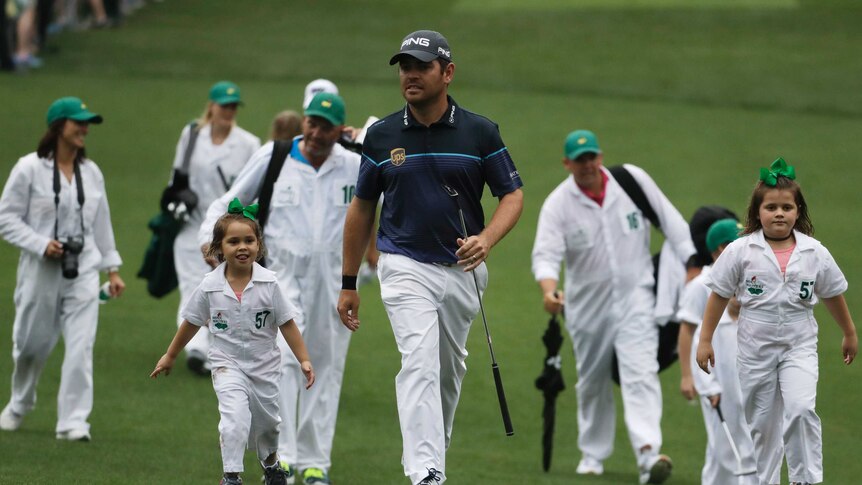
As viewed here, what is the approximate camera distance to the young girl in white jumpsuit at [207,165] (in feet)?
46.8

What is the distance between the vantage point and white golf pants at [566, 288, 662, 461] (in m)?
12.1

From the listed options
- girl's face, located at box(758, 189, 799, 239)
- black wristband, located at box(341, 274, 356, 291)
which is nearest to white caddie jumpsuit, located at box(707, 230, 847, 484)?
girl's face, located at box(758, 189, 799, 239)

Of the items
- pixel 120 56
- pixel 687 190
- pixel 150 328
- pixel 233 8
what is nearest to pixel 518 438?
pixel 150 328

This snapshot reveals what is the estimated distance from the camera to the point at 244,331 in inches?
350

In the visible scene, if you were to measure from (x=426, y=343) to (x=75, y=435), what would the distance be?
4011mm

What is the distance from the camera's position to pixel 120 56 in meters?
30.7

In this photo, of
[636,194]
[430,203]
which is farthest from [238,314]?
[636,194]

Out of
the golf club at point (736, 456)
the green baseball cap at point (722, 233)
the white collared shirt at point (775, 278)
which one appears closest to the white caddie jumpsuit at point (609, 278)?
the green baseball cap at point (722, 233)

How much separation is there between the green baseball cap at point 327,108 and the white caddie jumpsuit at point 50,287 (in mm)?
2202

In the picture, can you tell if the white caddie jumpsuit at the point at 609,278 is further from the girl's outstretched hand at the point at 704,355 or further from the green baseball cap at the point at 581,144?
the girl's outstretched hand at the point at 704,355

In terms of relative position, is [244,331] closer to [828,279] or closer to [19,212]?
[19,212]

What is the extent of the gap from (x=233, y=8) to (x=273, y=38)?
352 cm

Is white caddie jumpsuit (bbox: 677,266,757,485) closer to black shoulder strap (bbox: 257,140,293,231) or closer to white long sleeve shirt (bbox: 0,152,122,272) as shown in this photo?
black shoulder strap (bbox: 257,140,293,231)

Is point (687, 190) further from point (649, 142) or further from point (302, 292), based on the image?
point (302, 292)
